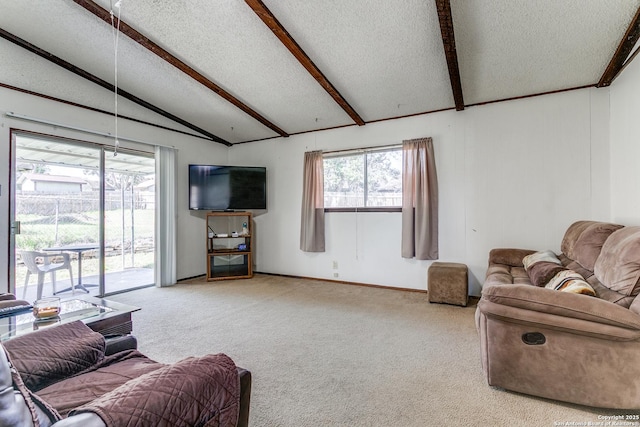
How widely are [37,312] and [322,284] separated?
3.45 meters

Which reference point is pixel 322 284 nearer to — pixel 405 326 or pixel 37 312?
pixel 405 326

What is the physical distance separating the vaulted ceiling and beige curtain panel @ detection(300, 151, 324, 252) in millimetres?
907

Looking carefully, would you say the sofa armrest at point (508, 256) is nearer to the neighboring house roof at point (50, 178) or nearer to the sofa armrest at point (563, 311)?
the sofa armrest at point (563, 311)

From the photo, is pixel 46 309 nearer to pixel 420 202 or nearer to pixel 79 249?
pixel 79 249

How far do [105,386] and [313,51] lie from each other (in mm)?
3115

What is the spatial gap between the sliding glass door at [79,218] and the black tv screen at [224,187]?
657 millimetres

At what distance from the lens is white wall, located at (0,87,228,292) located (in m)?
3.29

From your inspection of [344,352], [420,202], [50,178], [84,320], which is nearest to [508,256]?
[420,202]

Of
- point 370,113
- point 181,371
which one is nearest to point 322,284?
point 370,113

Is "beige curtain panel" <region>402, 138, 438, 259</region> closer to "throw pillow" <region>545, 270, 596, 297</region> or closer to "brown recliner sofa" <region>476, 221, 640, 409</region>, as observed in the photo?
"throw pillow" <region>545, 270, 596, 297</region>

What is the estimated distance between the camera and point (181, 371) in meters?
0.98

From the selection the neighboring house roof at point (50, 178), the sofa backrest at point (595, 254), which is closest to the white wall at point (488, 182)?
the sofa backrest at point (595, 254)

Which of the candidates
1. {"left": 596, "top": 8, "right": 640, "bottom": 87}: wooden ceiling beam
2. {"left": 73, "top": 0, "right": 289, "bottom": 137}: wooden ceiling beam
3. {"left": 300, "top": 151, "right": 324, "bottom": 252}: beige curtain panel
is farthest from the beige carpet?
{"left": 596, "top": 8, "right": 640, "bottom": 87}: wooden ceiling beam

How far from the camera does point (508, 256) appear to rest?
351cm
